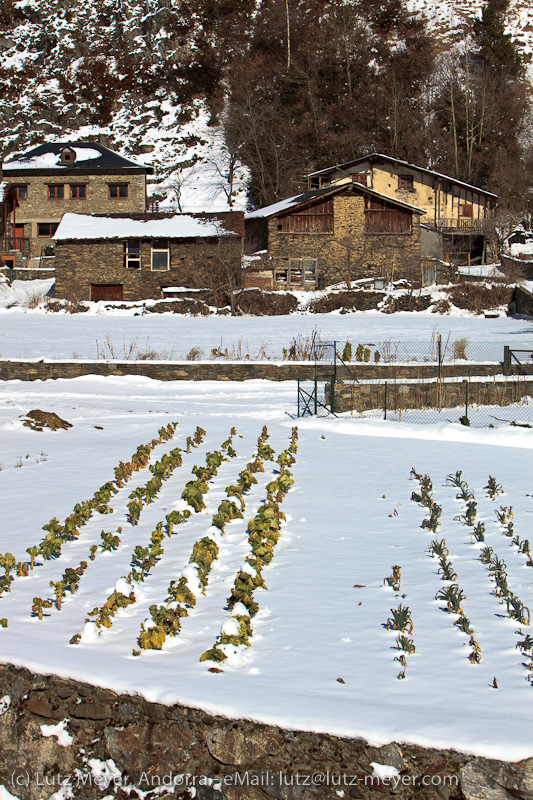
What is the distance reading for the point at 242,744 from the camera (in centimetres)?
539

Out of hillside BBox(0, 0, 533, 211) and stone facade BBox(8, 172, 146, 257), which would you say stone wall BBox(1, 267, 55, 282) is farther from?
hillside BBox(0, 0, 533, 211)

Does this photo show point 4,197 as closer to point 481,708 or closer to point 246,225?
point 246,225

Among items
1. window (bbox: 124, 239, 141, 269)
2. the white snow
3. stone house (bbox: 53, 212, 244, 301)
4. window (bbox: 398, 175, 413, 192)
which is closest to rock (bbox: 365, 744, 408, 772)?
the white snow

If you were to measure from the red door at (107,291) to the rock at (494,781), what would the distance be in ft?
129

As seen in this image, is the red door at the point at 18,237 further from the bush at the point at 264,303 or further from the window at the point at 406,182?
the window at the point at 406,182

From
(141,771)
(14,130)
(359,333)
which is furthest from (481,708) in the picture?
(14,130)

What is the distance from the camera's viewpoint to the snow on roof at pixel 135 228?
139 feet

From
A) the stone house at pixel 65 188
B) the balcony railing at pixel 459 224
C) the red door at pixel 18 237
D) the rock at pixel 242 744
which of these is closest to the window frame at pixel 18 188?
the stone house at pixel 65 188

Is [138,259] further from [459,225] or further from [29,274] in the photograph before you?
[459,225]

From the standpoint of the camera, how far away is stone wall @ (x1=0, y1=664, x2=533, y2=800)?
5.12 meters

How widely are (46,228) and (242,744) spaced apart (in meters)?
51.4

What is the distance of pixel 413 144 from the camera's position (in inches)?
2288

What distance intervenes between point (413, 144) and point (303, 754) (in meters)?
58.3

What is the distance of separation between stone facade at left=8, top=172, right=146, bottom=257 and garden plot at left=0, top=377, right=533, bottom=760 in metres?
40.8
